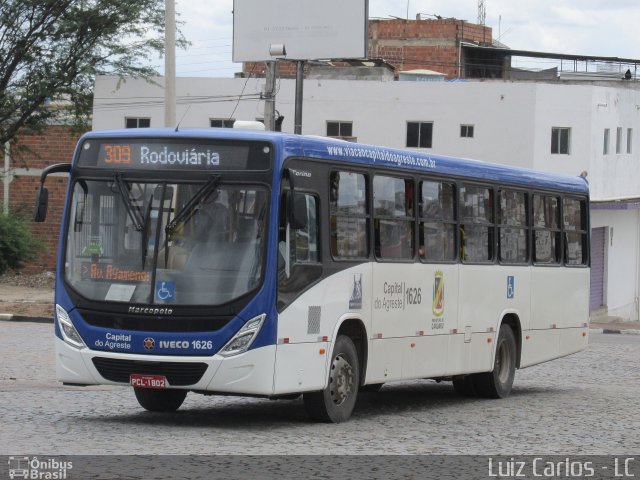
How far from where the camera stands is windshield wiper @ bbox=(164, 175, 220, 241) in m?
12.1

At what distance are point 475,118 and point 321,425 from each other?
38.0 meters

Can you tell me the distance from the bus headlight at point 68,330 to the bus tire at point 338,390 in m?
2.19

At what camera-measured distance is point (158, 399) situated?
532 inches

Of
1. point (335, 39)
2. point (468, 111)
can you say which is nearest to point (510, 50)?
point (468, 111)

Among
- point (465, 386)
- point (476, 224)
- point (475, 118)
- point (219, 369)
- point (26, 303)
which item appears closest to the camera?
point (219, 369)

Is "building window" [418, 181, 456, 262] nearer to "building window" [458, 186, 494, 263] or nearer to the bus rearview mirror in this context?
"building window" [458, 186, 494, 263]

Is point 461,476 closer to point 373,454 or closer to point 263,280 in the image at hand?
point 373,454

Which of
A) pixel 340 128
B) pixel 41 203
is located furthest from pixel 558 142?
pixel 41 203

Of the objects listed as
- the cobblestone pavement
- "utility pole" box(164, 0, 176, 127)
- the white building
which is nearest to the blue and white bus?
the cobblestone pavement

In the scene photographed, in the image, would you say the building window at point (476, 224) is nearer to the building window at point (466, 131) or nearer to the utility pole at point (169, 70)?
the utility pole at point (169, 70)

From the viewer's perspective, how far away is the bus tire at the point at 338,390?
41.9 ft

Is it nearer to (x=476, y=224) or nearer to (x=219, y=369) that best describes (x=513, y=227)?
(x=476, y=224)

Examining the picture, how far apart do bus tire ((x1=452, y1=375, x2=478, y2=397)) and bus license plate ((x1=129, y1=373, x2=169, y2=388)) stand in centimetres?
601

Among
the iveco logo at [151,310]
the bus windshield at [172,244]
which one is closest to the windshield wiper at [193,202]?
the bus windshield at [172,244]
